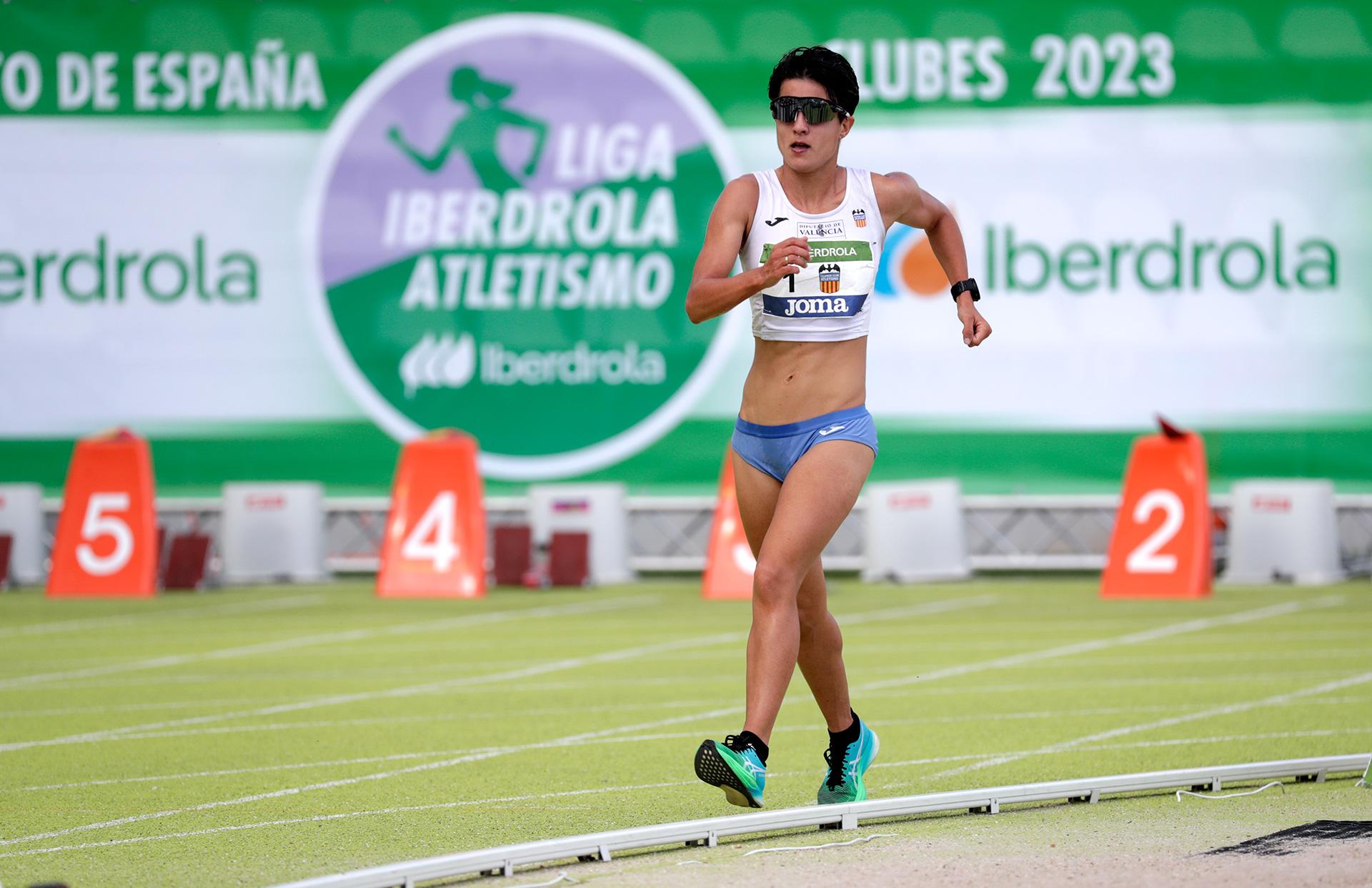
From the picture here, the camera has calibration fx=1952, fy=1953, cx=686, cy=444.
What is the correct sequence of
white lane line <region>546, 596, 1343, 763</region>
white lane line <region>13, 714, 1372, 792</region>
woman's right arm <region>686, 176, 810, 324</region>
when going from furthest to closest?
1. white lane line <region>546, 596, 1343, 763</region>
2. white lane line <region>13, 714, 1372, 792</region>
3. woman's right arm <region>686, 176, 810, 324</region>

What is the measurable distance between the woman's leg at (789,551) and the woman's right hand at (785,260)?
0.65 metres

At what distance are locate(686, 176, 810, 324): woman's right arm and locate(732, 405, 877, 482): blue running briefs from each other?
43 centimetres

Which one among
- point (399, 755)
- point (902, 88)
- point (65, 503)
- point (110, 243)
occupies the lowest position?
point (399, 755)

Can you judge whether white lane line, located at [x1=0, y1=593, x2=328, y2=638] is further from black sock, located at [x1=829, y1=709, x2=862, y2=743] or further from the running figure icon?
black sock, located at [x1=829, y1=709, x2=862, y2=743]

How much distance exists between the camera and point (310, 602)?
54.7 ft

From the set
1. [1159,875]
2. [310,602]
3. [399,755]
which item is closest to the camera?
[1159,875]

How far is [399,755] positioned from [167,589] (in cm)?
1028

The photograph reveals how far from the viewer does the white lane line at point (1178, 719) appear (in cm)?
783

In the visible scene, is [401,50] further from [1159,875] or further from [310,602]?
[1159,875]

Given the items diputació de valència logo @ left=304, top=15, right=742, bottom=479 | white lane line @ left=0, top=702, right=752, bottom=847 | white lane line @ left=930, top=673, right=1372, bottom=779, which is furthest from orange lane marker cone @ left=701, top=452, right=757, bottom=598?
white lane line @ left=0, top=702, right=752, bottom=847

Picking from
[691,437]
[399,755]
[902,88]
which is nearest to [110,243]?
[691,437]

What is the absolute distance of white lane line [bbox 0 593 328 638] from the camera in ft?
47.3

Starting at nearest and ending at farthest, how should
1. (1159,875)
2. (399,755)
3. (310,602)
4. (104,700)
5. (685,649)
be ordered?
(1159,875), (399,755), (104,700), (685,649), (310,602)

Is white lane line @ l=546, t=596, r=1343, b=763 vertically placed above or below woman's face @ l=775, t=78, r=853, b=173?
below
